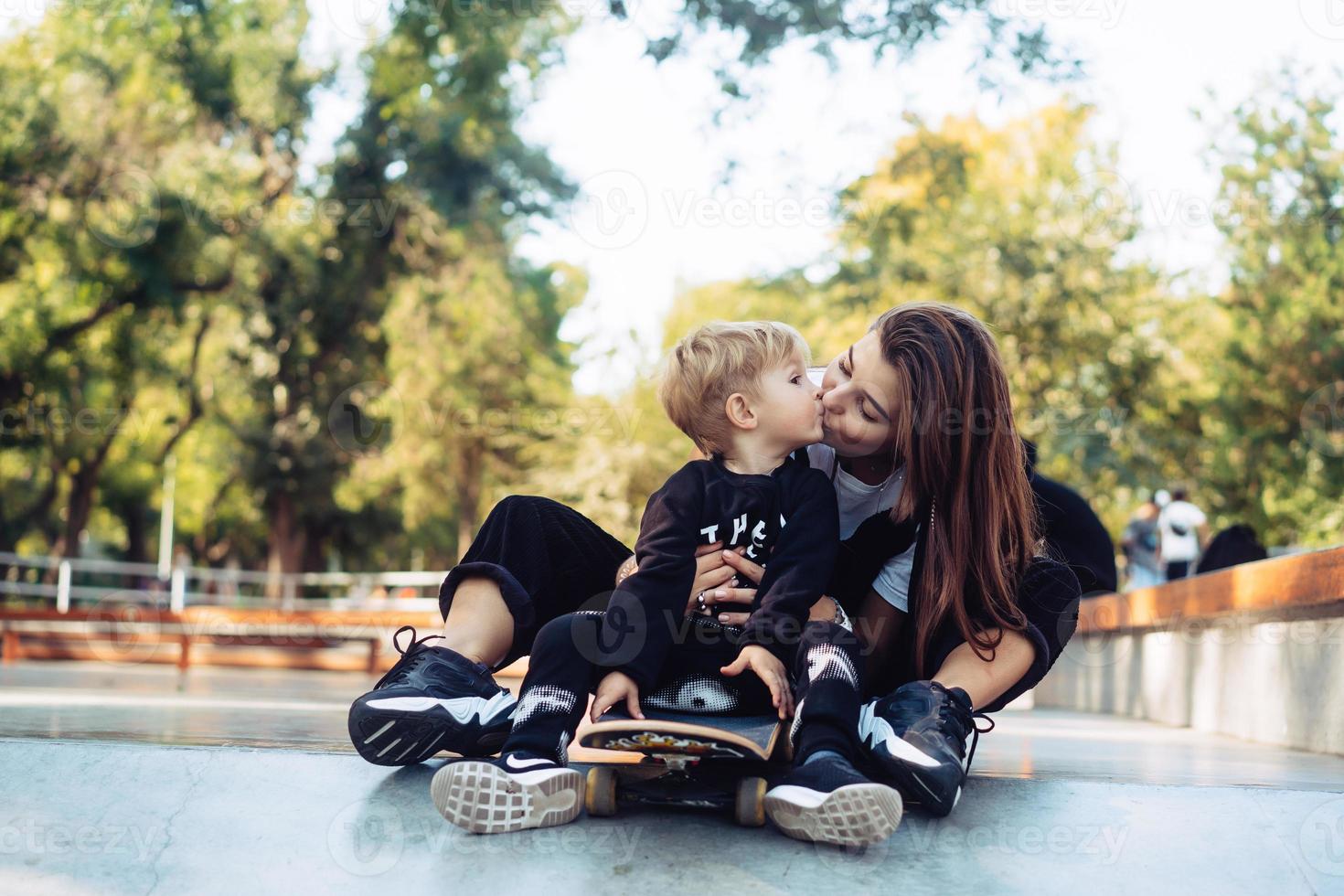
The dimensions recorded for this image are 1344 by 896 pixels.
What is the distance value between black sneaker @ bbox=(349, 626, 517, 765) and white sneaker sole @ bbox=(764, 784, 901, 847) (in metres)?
0.79

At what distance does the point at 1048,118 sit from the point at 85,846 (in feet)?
67.0

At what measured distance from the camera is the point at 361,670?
1306 centimetres

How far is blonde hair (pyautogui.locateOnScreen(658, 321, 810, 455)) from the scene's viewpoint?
2.93m

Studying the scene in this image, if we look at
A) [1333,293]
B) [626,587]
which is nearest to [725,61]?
[626,587]

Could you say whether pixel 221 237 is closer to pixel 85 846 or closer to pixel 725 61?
pixel 725 61

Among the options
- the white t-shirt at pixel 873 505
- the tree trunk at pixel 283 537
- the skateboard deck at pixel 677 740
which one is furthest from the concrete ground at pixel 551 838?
the tree trunk at pixel 283 537

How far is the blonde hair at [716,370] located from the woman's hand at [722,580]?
324mm

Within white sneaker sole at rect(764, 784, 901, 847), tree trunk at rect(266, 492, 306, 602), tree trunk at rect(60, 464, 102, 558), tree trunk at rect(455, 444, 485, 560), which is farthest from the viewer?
tree trunk at rect(455, 444, 485, 560)

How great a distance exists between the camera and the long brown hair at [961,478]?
2773 mm

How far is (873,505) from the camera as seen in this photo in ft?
10.3

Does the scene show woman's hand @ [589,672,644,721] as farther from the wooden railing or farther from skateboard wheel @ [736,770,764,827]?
the wooden railing

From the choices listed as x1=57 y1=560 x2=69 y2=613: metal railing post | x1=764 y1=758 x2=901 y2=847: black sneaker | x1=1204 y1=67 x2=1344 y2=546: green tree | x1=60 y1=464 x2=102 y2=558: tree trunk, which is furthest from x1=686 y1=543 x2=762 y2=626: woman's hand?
x1=60 y1=464 x2=102 y2=558: tree trunk

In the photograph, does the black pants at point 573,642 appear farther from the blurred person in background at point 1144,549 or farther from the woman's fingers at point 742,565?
the blurred person in background at point 1144,549

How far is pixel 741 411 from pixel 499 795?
1088 millimetres
